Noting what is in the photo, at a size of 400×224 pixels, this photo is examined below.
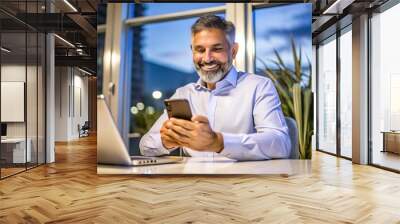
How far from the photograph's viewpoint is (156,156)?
6.36 meters

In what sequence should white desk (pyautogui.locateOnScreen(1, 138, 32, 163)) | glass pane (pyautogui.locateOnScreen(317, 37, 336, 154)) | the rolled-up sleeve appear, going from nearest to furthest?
the rolled-up sleeve → white desk (pyautogui.locateOnScreen(1, 138, 32, 163)) → glass pane (pyautogui.locateOnScreen(317, 37, 336, 154))

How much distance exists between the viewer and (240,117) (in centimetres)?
619

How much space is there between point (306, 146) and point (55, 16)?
543 centimetres

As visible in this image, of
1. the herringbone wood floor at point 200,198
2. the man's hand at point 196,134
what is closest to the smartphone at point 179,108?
the man's hand at point 196,134

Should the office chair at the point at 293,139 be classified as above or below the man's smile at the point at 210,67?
below

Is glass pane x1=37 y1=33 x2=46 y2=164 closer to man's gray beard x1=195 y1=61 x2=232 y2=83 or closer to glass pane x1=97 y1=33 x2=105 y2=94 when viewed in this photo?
glass pane x1=97 y1=33 x2=105 y2=94

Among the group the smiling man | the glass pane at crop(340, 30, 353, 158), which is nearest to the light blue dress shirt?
the smiling man

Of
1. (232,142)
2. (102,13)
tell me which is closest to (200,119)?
(232,142)

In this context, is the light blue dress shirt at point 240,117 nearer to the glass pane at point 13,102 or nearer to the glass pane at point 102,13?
the glass pane at point 102,13

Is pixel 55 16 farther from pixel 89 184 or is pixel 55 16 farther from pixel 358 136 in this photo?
pixel 358 136

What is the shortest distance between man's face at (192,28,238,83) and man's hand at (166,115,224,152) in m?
0.70

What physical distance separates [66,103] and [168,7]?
35.2ft

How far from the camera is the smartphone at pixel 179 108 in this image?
6258mm

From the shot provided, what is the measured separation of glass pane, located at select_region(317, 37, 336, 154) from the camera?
1023 centimetres
